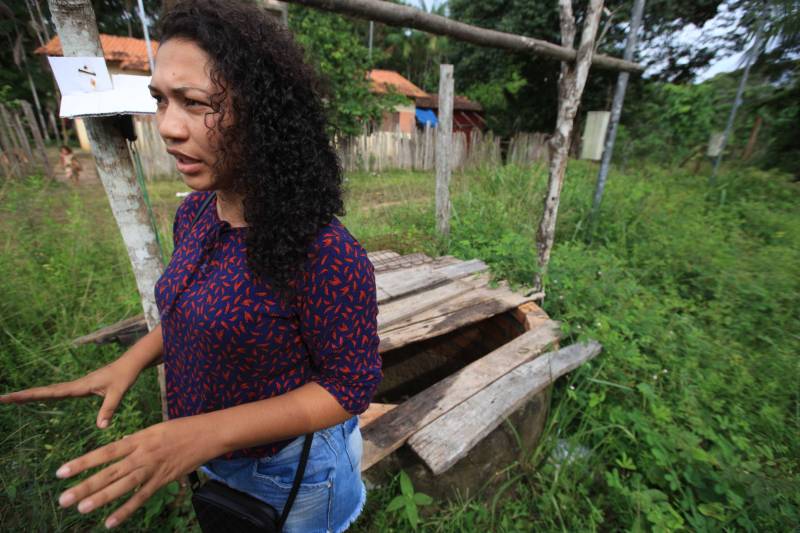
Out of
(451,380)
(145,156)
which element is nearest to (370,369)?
(451,380)

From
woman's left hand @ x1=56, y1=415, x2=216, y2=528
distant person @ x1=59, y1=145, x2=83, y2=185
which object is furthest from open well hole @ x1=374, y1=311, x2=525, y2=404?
distant person @ x1=59, y1=145, x2=83, y2=185

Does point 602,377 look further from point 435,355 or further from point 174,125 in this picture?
point 174,125

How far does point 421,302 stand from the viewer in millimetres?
2703

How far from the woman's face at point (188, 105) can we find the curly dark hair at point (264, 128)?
2cm

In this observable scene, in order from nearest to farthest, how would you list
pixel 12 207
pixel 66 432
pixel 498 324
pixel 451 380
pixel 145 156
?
pixel 66 432
pixel 451 380
pixel 12 207
pixel 498 324
pixel 145 156

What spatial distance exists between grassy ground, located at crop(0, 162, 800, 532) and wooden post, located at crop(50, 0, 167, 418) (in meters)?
0.86

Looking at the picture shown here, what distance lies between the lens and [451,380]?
214 centimetres

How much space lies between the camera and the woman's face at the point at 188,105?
2.64ft

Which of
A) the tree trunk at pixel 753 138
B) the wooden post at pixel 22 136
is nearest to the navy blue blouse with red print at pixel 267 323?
the wooden post at pixel 22 136

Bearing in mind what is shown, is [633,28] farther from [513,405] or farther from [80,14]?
[80,14]

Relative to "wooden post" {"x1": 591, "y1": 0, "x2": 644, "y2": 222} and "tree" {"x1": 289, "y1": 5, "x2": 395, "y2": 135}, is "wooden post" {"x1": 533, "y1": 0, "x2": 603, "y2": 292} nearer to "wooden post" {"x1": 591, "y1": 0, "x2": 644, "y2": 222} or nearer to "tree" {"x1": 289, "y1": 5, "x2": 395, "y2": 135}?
"wooden post" {"x1": 591, "y1": 0, "x2": 644, "y2": 222}

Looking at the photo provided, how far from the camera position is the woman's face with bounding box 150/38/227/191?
2.64 ft

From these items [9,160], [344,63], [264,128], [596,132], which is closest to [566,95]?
[596,132]

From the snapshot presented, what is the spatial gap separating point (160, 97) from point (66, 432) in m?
1.98
